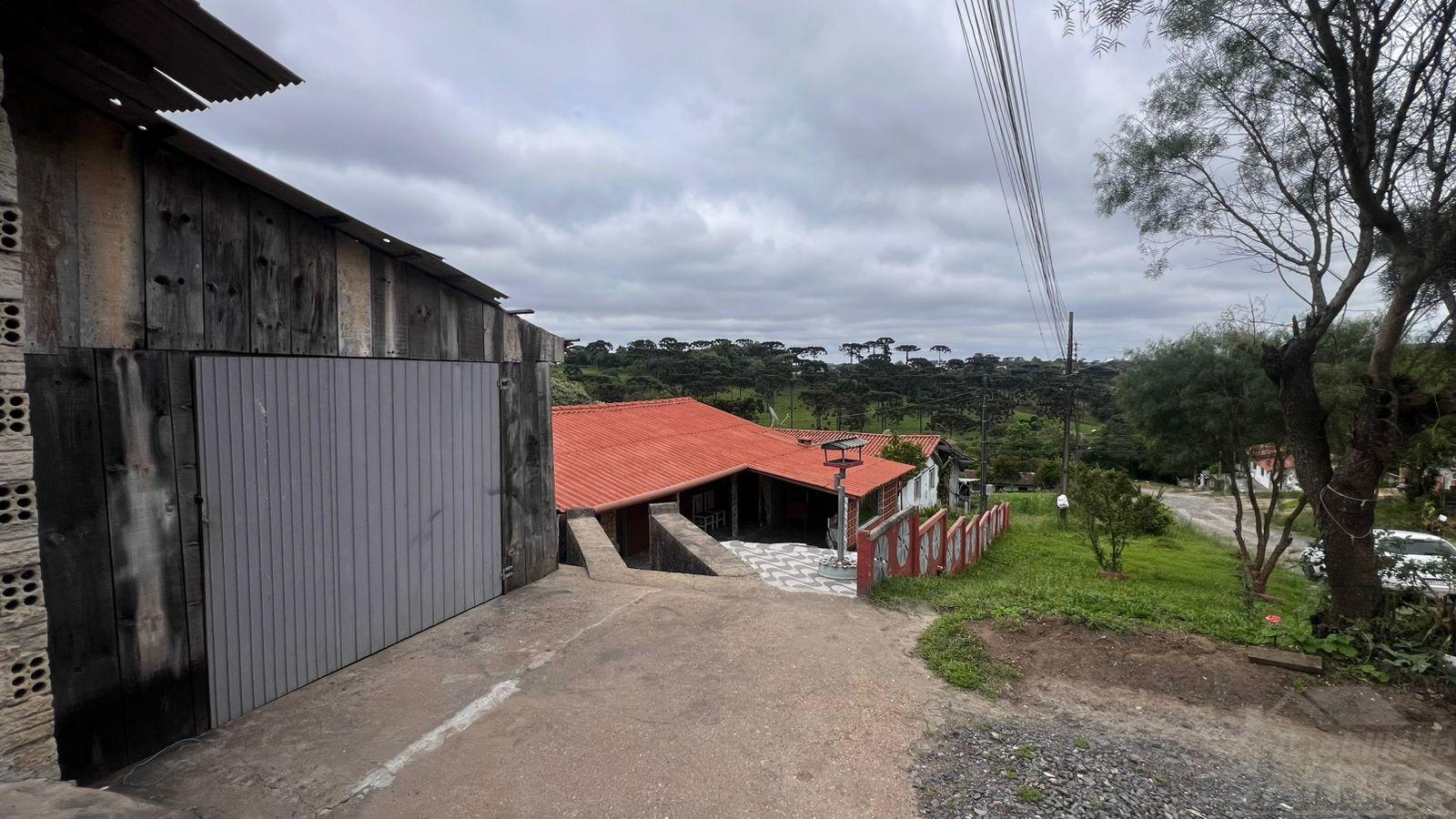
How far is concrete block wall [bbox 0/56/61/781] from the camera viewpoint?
2381mm

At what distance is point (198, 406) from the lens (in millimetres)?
3514

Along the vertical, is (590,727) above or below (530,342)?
below

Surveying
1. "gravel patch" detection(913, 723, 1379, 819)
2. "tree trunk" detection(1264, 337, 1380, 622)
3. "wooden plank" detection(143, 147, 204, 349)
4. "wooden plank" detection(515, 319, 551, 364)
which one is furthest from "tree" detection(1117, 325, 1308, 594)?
"wooden plank" detection(143, 147, 204, 349)

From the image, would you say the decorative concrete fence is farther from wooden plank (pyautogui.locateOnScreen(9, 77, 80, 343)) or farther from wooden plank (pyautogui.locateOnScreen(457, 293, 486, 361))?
wooden plank (pyautogui.locateOnScreen(9, 77, 80, 343))

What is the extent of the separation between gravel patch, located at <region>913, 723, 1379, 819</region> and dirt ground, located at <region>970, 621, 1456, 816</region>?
168mm

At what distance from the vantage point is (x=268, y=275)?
3.83 meters

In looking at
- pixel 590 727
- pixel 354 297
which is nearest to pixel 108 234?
pixel 354 297

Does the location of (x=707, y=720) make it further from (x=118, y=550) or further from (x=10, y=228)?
(x=10, y=228)

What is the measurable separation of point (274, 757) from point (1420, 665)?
678 centimetres

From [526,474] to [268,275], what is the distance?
2.77 m

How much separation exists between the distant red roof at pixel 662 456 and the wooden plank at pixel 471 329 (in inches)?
206

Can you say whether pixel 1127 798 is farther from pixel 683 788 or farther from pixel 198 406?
pixel 198 406

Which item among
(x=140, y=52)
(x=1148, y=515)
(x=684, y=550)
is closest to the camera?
(x=140, y=52)

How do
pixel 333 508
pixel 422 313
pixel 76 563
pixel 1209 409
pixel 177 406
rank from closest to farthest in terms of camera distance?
pixel 76 563
pixel 177 406
pixel 333 508
pixel 422 313
pixel 1209 409
